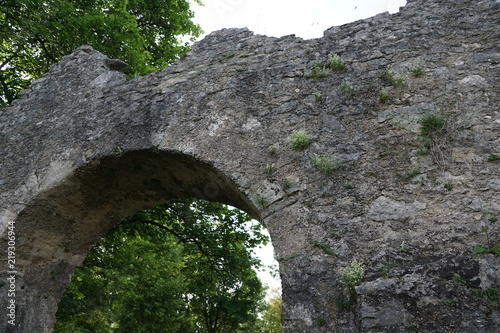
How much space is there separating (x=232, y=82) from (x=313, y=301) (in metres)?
2.38

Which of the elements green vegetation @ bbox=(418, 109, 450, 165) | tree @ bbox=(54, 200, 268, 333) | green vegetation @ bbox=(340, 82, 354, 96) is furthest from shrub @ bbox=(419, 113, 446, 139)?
tree @ bbox=(54, 200, 268, 333)

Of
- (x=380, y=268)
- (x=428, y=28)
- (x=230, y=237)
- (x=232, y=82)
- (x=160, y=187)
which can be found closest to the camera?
Result: (x=380, y=268)

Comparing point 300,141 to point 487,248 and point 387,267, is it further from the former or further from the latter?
point 487,248

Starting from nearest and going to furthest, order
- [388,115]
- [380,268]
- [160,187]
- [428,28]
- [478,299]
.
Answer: [478,299] < [380,268] < [388,115] < [428,28] < [160,187]

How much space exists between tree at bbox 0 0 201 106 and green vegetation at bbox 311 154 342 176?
4.84 metres

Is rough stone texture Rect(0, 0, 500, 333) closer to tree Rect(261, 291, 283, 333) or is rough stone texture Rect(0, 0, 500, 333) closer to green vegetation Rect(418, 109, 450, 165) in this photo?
green vegetation Rect(418, 109, 450, 165)

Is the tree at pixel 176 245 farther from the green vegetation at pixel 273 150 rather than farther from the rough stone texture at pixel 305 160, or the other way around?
the green vegetation at pixel 273 150

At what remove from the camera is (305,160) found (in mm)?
3477

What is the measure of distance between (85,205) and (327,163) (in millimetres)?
2985

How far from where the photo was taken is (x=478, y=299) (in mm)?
2500

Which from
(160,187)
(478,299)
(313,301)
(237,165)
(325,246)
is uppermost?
(160,187)

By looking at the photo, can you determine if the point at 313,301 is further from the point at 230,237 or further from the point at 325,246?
the point at 230,237

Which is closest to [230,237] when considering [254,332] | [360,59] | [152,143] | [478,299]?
[152,143]

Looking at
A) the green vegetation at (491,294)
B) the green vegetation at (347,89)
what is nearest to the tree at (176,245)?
the green vegetation at (347,89)
